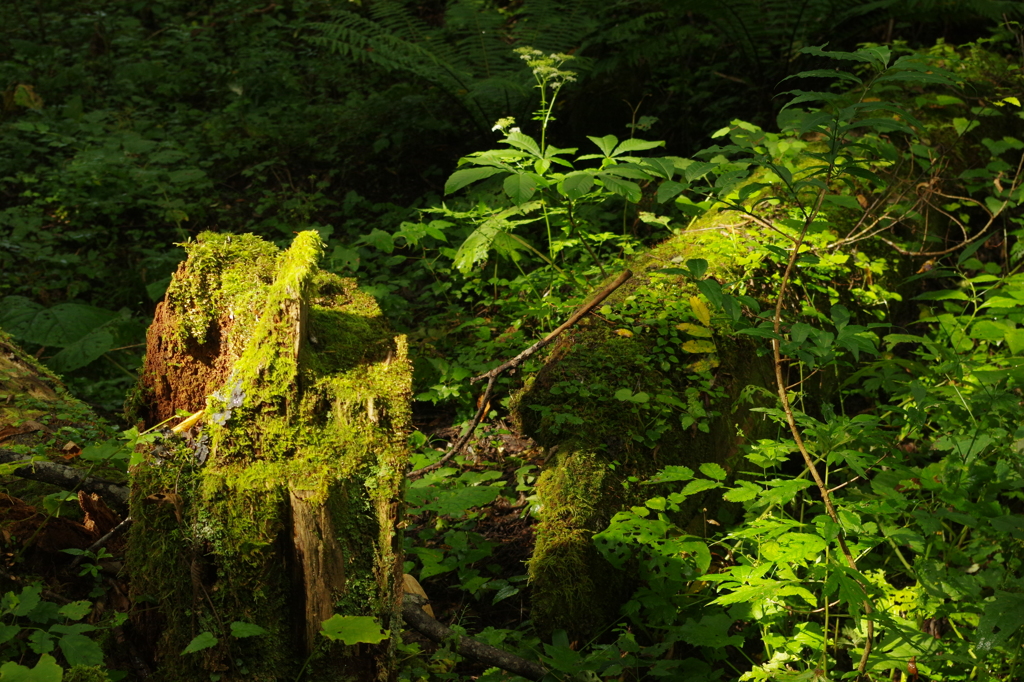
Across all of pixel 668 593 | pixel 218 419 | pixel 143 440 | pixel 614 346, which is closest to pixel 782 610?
pixel 668 593

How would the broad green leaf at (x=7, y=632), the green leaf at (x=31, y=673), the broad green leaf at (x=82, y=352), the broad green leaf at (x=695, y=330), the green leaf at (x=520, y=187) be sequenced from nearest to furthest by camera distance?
the green leaf at (x=31, y=673) → the broad green leaf at (x=7, y=632) → the green leaf at (x=520, y=187) → the broad green leaf at (x=695, y=330) → the broad green leaf at (x=82, y=352)

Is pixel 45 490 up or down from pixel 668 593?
up

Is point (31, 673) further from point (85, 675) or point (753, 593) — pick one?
point (753, 593)

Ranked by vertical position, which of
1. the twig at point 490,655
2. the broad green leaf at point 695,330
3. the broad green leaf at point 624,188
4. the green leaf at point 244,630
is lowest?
the twig at point 490,655

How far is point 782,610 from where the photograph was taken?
2.20 meters

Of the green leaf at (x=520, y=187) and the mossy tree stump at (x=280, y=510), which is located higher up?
the green leaf at (x=520, y=187)

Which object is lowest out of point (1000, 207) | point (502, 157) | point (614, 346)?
point (614, 346)

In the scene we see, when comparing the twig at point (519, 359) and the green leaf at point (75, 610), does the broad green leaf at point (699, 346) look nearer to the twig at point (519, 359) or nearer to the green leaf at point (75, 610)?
the twig at point (519, 359)

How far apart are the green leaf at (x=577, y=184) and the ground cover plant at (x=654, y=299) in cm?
2

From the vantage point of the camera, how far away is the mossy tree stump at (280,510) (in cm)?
171

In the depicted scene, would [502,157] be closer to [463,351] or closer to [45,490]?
[463,351]

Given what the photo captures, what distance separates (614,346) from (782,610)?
1154 mm

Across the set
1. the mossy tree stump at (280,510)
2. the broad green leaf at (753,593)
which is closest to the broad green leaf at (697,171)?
the mossy tree stump at (280,510)

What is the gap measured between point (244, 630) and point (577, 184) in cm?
193
